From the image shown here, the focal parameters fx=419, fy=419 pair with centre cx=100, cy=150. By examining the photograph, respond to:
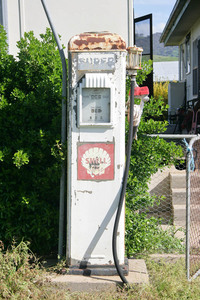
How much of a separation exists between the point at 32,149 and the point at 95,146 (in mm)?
862

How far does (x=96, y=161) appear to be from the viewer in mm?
3789

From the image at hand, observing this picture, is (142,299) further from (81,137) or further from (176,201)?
(176,201)

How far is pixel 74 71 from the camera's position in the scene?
3719mm

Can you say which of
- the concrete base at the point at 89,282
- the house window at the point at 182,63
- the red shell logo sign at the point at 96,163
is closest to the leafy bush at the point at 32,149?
the red shell logo sign at the point at 96,163

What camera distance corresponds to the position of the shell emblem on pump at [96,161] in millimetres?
3783

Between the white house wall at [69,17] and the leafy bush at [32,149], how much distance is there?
1739mm

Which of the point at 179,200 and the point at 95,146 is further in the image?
the point at 179,200

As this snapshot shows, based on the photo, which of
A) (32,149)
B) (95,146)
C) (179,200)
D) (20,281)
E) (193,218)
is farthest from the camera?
(179,200)

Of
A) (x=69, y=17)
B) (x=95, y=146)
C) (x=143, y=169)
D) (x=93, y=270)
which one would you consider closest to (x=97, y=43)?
(x=95, y=146)

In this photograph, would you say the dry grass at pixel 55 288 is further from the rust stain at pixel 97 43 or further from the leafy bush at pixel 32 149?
the rust stain at pixel 97 43

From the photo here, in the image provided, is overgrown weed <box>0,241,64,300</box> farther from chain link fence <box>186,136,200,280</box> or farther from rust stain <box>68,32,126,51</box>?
rust stain <box>68,32,126,51</box>

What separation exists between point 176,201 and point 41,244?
8.96 ft

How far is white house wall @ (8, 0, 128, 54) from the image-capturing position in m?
6.13

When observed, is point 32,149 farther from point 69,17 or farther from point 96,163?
point 69,17
